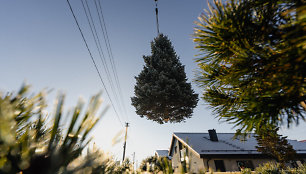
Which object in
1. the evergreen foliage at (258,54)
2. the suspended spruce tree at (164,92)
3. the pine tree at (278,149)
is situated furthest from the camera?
the pine tree at (278,149)

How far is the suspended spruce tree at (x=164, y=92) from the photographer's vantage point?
11930mm

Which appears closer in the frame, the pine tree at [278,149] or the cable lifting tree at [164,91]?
the cable lifting tree at [164,91]

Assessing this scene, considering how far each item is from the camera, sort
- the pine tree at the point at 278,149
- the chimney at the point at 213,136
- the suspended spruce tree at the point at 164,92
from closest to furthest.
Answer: the suspended spruce tree at the point at 164,92, the pine tree at the point at 278,149, the chimney at the point at 213,136

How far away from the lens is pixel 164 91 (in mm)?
11422

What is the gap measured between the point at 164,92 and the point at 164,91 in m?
0.09

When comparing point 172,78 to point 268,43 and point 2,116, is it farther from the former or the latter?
point 2,116

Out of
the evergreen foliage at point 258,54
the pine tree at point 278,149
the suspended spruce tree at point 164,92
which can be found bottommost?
the pine tree at point 278,149

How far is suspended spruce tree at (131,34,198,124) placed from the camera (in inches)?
470

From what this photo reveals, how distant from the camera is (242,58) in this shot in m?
1.53

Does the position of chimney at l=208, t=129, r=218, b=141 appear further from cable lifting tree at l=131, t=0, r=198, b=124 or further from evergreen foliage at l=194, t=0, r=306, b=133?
evergreen foliage at l=194, t=0, r=306, b=133

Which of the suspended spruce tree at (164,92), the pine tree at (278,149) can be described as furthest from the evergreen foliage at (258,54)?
the pine tree at (278,149)

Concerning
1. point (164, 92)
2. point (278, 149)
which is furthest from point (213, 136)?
point (164, 92)

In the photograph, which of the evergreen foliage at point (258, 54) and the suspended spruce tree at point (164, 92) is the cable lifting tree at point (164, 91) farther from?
the evergreen foliage at point (258, 54)

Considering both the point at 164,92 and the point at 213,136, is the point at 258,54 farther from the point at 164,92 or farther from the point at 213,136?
the point at 213,136
